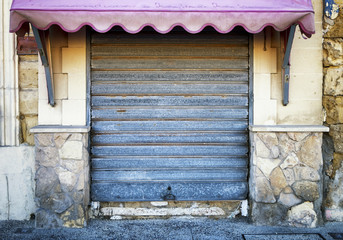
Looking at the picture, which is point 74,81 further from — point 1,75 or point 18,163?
point 18,163

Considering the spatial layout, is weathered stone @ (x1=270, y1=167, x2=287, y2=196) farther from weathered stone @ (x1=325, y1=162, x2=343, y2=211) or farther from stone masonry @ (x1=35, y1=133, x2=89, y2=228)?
stone masonry @ (x1=35, y1=133, x2=89, y2=228)

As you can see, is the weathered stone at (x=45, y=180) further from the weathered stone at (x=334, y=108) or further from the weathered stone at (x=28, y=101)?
the weathered stone at (x=334, y=108)

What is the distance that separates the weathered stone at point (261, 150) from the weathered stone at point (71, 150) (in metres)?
2.41

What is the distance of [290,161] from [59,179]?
3.17m

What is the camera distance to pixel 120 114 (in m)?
4.37

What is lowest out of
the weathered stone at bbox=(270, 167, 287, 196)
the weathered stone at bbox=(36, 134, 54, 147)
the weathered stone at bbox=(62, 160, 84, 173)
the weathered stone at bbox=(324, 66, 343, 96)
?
the weathered stone at bbox=(270, 167, 287, 196)

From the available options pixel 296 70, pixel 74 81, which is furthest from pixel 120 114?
pixel 296 70

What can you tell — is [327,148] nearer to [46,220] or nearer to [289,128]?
[289,128]

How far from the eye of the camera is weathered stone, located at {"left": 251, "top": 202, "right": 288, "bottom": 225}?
4.15m

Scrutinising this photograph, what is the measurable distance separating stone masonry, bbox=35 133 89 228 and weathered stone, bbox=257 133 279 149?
2.46 m

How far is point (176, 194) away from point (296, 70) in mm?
2476

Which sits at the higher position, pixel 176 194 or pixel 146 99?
pixel 146 99

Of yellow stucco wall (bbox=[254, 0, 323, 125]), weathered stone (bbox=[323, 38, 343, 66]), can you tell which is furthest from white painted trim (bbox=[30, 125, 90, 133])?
weathered stone (bbox=[323, 38, 343, 66])

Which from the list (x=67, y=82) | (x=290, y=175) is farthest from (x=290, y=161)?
(x=67, y=82)
